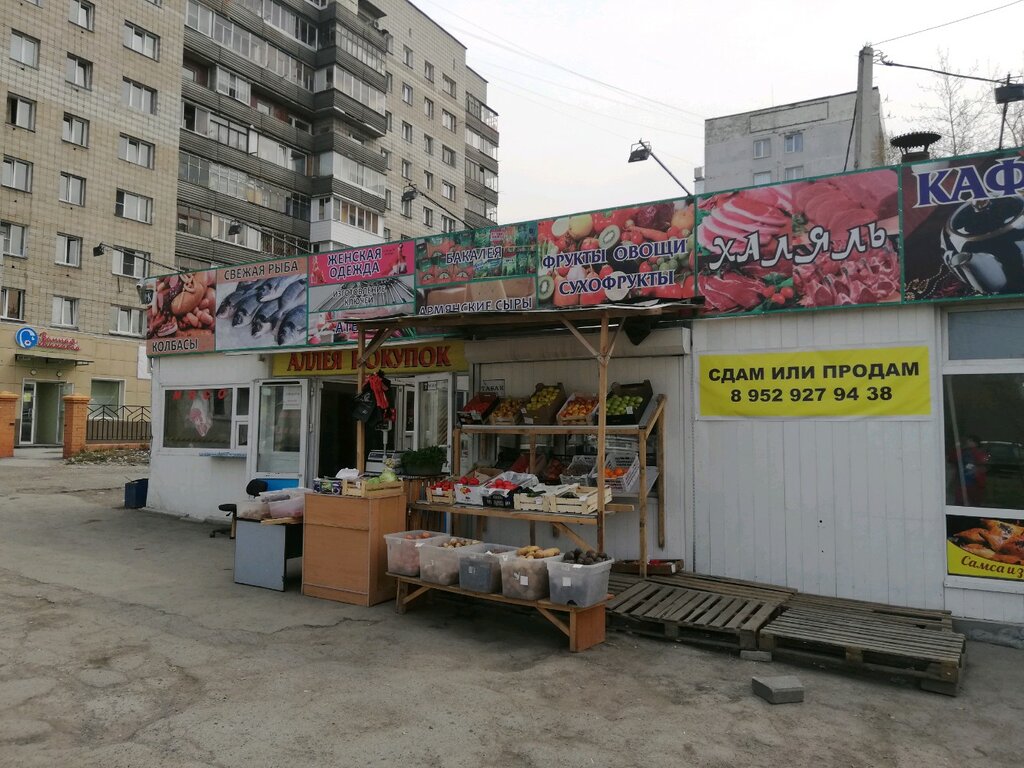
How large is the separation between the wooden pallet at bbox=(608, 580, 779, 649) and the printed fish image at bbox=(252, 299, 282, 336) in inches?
285

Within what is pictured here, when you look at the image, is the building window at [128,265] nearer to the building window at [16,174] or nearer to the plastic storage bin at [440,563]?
the building window at [16,174]

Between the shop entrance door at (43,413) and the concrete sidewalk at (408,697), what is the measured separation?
25.4 meters

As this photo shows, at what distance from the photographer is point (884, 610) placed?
623 cm

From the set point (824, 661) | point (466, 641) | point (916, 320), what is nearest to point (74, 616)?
point (466, 641)

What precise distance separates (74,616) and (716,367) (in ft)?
21.8

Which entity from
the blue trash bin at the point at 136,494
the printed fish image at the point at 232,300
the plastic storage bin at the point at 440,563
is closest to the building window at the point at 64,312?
the blue trash bin at the point at 136,494

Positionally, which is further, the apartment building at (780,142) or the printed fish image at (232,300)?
the apartment building at (780,142)

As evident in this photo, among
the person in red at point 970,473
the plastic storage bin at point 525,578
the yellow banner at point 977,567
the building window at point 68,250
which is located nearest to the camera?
the plastic storage bin at point 525,578

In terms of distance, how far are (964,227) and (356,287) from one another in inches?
296

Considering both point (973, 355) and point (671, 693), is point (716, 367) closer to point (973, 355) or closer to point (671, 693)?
point (973, 355)

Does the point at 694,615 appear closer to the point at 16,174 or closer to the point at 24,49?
the point at 16,174

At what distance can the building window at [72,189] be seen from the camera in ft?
92.9

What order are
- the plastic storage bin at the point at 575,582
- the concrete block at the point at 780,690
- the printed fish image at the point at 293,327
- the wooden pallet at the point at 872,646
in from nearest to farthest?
1. the concrete block at the point at 780,690
2. the wooden pallet at the point at 872,646
3. the plastic storage bin at the point at 575,582
4. the printed fish image at the point at 293,327

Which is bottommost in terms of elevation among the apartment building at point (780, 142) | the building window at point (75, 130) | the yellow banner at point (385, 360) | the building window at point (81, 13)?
the yellow banner at point (385, 360)
